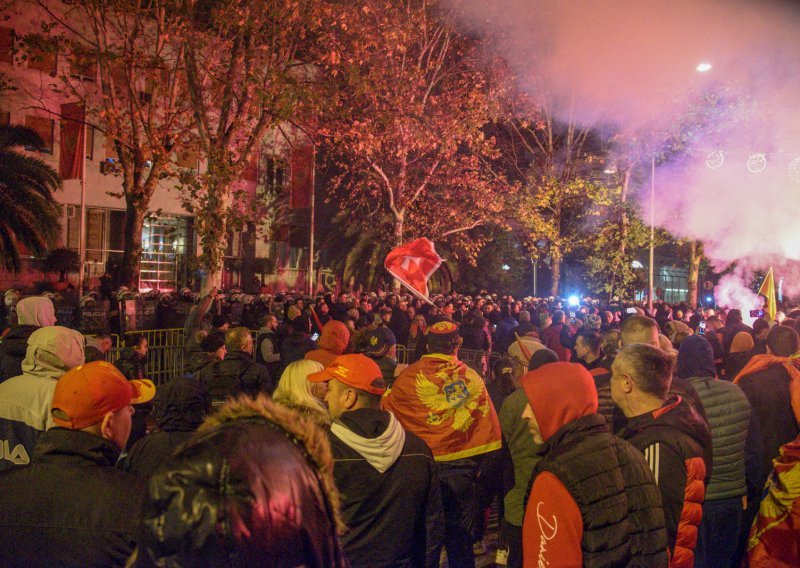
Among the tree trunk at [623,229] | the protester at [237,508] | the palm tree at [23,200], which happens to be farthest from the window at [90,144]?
the protester at [237,508]

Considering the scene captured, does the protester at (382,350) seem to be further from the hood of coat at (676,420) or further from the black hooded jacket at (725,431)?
the hood of coat at (676,420)

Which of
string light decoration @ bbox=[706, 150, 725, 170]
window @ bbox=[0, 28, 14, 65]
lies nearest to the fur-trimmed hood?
window @ bbox=[0, 28, 14, 65]

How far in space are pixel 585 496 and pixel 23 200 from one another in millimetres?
21152

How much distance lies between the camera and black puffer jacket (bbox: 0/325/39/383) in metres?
5.73

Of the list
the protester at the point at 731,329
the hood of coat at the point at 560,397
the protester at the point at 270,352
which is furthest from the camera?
the protester at the point at 731,329

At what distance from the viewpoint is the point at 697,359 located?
501 centimetres

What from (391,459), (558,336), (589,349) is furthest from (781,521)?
(558,336)

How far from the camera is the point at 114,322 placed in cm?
1340

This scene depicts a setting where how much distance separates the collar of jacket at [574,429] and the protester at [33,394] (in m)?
2.81

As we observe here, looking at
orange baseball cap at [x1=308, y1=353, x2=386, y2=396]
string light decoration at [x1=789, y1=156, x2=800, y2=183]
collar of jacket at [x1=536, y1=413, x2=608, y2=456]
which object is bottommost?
collar of jacket at [x1=536, y1=413, x2=608, y2=456]

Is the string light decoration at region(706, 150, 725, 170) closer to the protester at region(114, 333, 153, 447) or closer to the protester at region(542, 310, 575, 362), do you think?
the protester at region(542, 310, 575, 362)

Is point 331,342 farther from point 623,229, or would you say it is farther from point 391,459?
point 623,229

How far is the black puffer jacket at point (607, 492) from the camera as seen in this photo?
2.37 m

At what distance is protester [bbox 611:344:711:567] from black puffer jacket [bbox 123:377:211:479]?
7.69 feet
